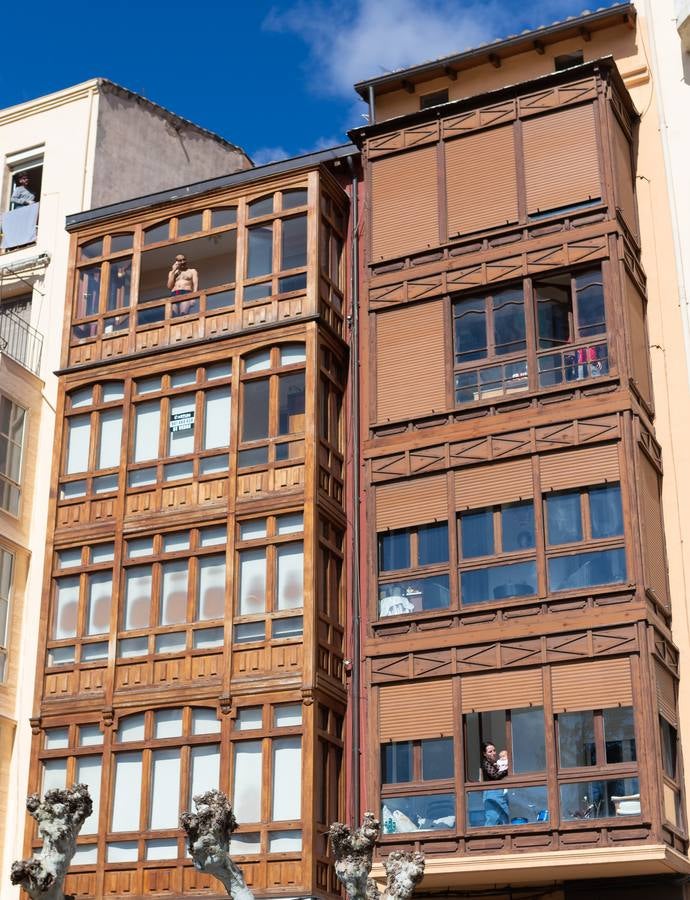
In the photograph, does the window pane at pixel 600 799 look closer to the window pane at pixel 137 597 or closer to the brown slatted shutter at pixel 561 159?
the window pane at pixel 137 597

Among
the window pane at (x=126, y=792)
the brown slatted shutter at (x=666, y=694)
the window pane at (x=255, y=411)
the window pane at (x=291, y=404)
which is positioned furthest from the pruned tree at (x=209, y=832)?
the window pane at (x=255, y=411)

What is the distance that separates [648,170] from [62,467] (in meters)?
13.0

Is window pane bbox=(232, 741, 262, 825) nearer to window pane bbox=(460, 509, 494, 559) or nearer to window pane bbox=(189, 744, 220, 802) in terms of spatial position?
window pane bbox=(189, 744, 220, 802)

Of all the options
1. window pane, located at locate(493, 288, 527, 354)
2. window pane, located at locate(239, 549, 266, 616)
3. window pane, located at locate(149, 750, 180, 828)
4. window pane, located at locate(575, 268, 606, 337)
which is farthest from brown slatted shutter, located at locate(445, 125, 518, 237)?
window pane, located at locate(149, 750, 180, 828)

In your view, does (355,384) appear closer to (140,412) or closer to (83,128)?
(140,412)

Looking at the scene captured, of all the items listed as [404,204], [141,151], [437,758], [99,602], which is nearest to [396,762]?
[437,758]

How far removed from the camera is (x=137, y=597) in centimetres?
2891

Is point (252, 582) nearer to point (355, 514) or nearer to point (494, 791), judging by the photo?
point (355, 514)

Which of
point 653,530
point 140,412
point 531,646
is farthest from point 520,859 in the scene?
point 140,412

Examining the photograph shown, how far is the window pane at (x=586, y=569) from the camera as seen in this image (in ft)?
84.0

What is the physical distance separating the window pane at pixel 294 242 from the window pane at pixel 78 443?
203 inches

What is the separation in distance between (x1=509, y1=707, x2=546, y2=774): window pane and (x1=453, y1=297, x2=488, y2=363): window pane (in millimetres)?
6779

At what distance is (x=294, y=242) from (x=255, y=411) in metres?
3.69

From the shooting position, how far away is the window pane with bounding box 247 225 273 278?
30562mm
